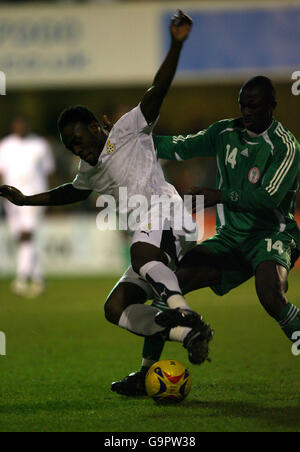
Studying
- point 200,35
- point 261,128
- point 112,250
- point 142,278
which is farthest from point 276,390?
point 200,35

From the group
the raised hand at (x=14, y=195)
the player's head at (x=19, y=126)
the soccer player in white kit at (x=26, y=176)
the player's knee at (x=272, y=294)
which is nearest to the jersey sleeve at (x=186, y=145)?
the raised hand at (x=14, y=195)

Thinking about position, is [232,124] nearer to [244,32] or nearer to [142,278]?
[142,278]

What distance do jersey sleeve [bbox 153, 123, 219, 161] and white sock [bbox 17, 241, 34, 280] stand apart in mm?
7117

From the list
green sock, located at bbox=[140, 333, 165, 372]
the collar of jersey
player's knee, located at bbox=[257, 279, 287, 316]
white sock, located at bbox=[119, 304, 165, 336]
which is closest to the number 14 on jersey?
the collar of jersey

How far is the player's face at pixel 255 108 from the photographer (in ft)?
17.7

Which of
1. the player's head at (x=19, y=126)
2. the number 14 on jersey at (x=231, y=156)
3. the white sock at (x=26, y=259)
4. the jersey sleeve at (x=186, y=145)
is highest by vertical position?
the player's head at (x=19, y=126)

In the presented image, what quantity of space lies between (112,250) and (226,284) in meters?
10.0

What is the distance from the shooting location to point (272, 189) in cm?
538

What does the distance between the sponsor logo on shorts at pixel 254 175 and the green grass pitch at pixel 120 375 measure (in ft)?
4.79

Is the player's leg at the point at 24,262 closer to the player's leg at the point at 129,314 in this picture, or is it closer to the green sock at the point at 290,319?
the player's leg at the point at 129,314

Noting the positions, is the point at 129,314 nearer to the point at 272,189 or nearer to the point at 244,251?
the point at 244,251

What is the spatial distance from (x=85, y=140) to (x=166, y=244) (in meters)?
0.84

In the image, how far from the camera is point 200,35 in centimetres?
1575

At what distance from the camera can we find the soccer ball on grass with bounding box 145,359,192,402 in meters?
5.24
